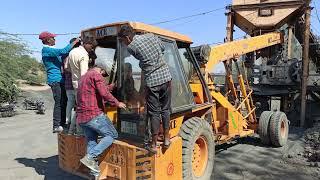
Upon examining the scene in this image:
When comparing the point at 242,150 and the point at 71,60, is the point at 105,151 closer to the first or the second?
the point at 71,60

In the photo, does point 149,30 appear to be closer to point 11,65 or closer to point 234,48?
point 234,48

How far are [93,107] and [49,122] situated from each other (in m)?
9.29

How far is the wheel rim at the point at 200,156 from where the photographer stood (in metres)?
6.20

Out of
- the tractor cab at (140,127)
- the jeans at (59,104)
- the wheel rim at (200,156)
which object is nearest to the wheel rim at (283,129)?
the tractor cab at (140,127)

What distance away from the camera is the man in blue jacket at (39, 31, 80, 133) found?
21.5ft

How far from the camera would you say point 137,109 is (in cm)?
547

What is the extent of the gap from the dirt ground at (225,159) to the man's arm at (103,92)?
7.14ft

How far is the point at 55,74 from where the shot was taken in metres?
6.70

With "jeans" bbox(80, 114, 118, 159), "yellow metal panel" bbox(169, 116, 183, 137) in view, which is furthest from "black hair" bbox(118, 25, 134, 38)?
"yellow metal panel" bbox(169, 116, 183, 137)

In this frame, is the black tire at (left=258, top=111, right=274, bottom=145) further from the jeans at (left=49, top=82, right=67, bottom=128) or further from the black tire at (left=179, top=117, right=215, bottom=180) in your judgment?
the jeans at (left=49, top=82, right=67, bottom=128)

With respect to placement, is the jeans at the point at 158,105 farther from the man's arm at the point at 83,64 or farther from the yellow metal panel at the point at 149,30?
the man's arm at the point at 83,64

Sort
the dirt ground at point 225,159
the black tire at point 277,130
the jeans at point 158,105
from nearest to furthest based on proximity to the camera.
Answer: the jeans at point 158,105
the dirt ground at point 225,159
the black tire at point 277,130

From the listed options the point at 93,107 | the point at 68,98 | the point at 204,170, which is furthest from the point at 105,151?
the point at 204,170

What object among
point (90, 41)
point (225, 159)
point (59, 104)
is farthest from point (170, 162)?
point (225, 159)
